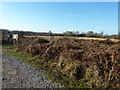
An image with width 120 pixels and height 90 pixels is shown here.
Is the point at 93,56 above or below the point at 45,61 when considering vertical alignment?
above

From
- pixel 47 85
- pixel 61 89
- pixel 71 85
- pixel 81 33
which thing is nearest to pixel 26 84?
pixel 47 85

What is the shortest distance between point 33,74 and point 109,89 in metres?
3.29

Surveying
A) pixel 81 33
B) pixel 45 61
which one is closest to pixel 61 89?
pixel 45 61

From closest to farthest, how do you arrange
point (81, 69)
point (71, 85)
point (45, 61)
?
1. point (71, 85)
2. point (81, 69)
3. point (45, 61)

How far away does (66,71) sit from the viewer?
5.70 metres

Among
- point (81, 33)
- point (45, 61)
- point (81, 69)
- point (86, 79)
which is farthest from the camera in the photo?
point (81, 33)

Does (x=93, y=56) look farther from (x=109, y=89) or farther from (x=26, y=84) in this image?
(x=26, y=84)

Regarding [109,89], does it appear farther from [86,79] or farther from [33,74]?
[33,74]

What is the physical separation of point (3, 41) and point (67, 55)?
1514 cm

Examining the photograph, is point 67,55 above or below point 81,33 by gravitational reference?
below

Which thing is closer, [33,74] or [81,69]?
[81,69]

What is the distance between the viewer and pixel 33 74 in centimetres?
582

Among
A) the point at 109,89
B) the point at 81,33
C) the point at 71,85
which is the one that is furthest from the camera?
the point at 81,33

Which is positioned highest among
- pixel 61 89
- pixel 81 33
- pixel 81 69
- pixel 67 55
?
pixel 81 33
